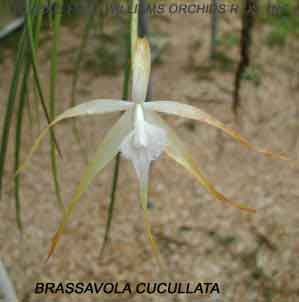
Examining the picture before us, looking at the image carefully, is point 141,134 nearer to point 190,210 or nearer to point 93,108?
point 93,108

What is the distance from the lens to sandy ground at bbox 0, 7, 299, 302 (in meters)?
0.97

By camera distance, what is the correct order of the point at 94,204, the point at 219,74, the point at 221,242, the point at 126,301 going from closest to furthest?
the point at 126,301 → the point at 221,242 → the point at 94,204 → the point at 219,74

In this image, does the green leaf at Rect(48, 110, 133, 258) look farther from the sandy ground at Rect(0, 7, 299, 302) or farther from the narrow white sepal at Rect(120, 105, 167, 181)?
the sandy ground at Rect(0, 7, 299, 302)

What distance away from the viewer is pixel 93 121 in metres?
1.40

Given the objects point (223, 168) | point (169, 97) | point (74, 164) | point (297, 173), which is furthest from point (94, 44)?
point (297, 173)

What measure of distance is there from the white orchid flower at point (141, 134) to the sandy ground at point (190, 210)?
20.3 inches

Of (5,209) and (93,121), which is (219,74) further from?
(5,209)

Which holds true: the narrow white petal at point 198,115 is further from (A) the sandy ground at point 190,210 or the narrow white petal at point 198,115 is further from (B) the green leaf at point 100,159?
(A) the sandy ground at point 190,210

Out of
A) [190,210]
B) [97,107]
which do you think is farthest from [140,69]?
[190,210]

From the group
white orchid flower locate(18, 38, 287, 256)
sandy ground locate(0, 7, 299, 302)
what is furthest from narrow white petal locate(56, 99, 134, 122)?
sandy ground locate(0, 7, 299, 302)

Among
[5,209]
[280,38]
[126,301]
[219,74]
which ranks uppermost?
[280,38]

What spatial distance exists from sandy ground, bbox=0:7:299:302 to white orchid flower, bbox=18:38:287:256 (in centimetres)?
51

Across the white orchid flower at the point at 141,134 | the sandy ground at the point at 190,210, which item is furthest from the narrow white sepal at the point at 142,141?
the sandy ground at the point at 190,210

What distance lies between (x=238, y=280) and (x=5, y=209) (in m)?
0.62
